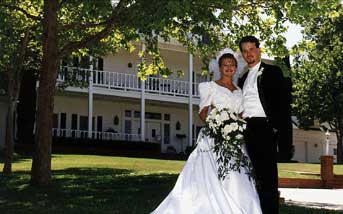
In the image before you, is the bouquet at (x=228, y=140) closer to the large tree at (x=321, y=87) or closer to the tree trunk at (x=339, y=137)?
the large tree at (x=321, y=87)

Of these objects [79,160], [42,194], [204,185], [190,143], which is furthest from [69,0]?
[190,143]

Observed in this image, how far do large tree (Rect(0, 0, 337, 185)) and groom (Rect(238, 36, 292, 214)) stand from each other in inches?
132

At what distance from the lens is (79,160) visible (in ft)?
75.7

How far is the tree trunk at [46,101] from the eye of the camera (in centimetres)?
1242

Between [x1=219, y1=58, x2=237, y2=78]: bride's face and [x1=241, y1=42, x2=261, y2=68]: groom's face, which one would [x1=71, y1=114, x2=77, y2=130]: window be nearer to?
[x1=219, y1=58, x2=237, y2=78]: bride's face

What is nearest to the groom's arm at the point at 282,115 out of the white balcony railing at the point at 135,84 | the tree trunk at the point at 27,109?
the tree trunk at the point at 27,109

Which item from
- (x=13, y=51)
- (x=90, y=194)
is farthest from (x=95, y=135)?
(x=90, y=194)

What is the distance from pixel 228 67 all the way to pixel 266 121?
29.2 inches

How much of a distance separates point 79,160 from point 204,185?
56.5 feet

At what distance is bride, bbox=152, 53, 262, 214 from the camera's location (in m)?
6.16

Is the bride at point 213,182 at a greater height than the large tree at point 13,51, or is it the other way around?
the large tree at point 13,51

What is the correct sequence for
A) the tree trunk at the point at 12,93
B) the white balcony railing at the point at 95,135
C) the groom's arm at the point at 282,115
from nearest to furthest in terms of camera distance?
the groom's arm at the point at 282,115
the tree trunk at the point at 12,93
the white balcony railing at the point at 95,135

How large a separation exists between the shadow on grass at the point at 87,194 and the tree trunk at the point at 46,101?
0.39 metres

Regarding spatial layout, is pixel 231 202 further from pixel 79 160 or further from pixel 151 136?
pixel 151 136
